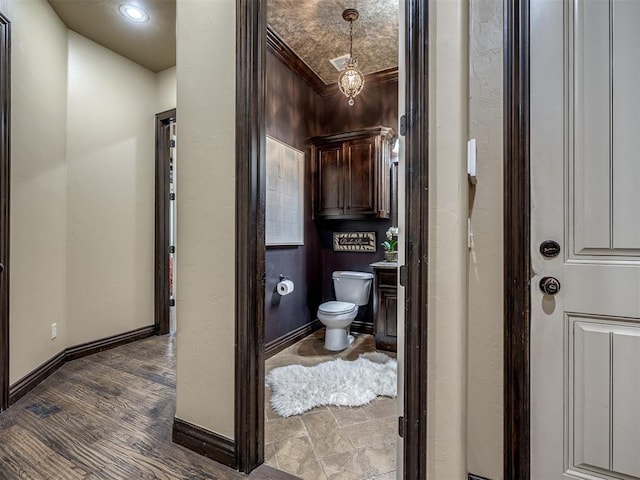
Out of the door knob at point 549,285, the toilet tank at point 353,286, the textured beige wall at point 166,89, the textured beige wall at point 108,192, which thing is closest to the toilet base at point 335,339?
the toilet tank at point 353,286

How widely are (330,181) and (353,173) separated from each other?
28 centimetres

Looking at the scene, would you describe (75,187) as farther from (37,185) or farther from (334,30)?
(334,30)

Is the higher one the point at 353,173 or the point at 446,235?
the point at 353,173

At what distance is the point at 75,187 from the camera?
280 centimetres

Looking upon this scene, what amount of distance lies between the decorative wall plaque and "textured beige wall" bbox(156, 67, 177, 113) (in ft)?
7.32

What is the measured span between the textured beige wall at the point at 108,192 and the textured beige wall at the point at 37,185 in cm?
11

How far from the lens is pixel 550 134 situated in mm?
1149

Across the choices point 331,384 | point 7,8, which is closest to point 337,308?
point 331,384

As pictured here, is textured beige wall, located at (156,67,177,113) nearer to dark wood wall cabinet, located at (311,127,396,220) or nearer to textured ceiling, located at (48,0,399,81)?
textured ceiling, located at (48,0,399,81)

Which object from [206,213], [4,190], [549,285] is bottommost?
[549,285]

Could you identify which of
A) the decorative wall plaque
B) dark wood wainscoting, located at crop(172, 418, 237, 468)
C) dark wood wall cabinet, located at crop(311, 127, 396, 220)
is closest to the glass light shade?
dark wood wall cabinet, located at crop(311, 127, 396, 220)

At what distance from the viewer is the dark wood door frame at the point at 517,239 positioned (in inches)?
45.7

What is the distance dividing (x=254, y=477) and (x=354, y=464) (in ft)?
1.51

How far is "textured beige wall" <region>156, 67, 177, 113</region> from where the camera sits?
333 centimetres
